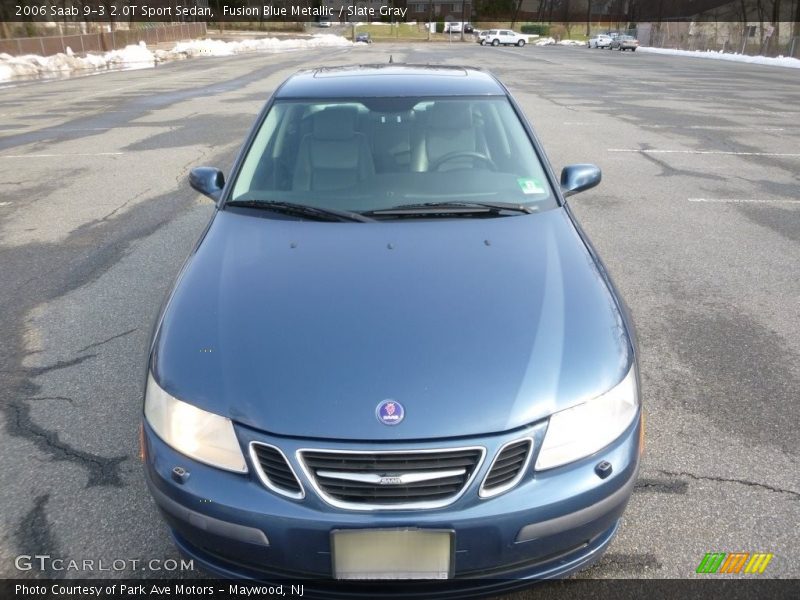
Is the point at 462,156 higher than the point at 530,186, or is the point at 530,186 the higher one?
the point at 462,156

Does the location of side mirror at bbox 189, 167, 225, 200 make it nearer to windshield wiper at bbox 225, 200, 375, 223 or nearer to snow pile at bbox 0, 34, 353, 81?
windshield wiper at bbox 225, 200, 375, 223

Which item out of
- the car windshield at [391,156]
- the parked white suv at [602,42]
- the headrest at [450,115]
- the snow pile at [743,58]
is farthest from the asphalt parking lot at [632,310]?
the parked white suv at [602,42]

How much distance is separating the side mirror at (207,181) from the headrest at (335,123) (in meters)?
0.59

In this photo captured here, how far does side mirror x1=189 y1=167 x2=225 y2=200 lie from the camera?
3453 millimetres

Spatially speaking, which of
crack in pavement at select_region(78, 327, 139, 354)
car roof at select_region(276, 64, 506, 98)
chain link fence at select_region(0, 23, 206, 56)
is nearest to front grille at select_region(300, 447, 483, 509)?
car roof at select_region(276, 64, 506, 98)

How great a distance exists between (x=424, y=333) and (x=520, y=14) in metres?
113

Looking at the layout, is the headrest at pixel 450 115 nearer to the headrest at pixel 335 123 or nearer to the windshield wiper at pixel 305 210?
the headrest at pixel 335 123

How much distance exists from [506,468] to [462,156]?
1.93 metres

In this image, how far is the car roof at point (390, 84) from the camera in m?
3.53

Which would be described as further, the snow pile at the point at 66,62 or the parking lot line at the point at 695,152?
the snow pile at the point at 66,62

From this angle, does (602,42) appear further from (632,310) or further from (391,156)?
(391,156)

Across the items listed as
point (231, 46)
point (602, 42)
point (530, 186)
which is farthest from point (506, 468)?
point (602, 42)

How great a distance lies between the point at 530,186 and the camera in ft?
10.4

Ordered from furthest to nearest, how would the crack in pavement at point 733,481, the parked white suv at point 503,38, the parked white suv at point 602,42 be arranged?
the parked white suv at point 503,38 < the parked white suv at point 602,42 < the crack in pavement at point 733,481
